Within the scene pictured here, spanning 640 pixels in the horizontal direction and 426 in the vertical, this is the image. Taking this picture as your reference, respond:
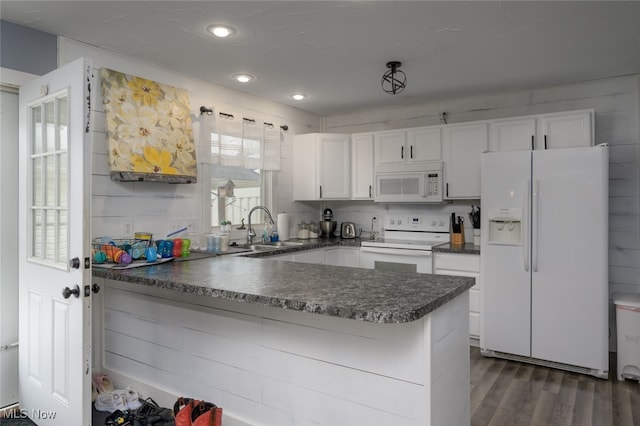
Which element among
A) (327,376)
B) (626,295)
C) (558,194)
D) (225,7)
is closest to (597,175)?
(558,194)

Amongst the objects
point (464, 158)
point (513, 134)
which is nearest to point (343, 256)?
point (464, 158)

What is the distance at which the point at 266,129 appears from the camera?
4.38 metres

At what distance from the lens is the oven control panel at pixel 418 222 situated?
14.7 ft

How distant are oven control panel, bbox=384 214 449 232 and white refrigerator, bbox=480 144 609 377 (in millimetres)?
944

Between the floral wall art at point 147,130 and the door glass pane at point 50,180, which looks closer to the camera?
the door glass pane at point 50,180

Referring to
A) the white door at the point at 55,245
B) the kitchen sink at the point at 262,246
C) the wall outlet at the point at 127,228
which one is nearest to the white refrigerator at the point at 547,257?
the kitchen sink at the point at 262,246

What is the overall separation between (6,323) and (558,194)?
4.07m

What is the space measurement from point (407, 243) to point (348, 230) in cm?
94

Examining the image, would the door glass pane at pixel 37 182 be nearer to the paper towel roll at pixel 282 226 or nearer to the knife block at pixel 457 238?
the paper towel roll at pixel 282 226

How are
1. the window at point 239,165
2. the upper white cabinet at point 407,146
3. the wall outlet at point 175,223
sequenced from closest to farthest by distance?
1. the wall outlet at point 175,223
2. the window at point 239,165
3. the upper white cabinet at point 407,146

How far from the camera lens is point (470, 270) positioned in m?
3.76

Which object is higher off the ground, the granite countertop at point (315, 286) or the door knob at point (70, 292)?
the granite countertop at point (315, 286)

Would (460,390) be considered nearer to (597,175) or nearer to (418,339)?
(418,339)

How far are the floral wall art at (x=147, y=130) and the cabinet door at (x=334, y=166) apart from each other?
1691mm
